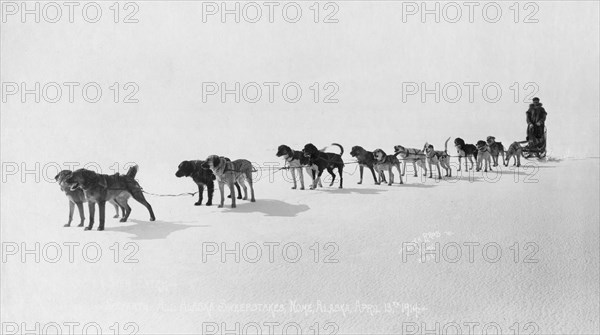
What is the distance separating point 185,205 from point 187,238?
Result: 1.88 metres

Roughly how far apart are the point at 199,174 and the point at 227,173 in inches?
19.9

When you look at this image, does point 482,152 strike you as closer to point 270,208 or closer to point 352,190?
point 352,190

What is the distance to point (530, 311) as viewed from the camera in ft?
21.5

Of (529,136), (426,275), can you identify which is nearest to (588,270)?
(426,275)

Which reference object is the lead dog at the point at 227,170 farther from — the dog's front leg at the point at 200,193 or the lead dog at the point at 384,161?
the lead dog at the point at 384,161

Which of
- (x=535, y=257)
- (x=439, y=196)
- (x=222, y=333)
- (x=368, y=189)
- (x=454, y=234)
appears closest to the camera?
(x=222, y=333)

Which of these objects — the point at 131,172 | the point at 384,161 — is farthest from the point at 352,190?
the point at 131,172

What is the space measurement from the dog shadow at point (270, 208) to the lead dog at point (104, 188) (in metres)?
1.64

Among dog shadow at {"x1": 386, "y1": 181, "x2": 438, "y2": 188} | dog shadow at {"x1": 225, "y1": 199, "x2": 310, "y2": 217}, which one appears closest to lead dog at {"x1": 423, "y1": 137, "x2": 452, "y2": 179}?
dog shadow at {"x1": 386, "y1": 181, "x2": 438, "y2": 188}

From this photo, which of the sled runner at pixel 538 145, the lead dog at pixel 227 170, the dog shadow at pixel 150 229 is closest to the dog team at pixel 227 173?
the lead dog at pixel 227 170

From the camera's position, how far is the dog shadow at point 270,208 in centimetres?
927

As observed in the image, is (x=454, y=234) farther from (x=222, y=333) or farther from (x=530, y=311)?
(x=222, y=333)

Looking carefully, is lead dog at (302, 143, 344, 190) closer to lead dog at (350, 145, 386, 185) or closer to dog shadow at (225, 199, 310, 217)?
lead dog at (350, 145, 386, 185)

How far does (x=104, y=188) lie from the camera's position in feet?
25.9
